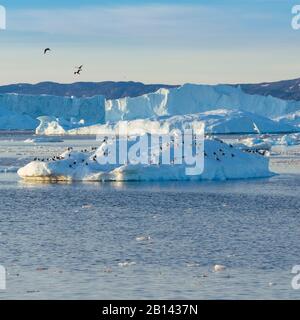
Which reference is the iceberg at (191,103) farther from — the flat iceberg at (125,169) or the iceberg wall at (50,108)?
the flat iceberg at (125,169)

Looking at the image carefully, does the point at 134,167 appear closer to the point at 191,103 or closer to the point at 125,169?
the point at 125,169

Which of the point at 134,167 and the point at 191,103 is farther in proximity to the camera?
the point at 191,103

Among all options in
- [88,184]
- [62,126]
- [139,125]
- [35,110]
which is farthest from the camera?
[35,110]

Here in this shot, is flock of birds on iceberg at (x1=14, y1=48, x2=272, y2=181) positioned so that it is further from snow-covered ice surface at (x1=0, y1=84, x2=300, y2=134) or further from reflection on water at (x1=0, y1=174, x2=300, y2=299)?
snow-covered ice surface at (x1=0, y1=84, x2=300, y2=134)

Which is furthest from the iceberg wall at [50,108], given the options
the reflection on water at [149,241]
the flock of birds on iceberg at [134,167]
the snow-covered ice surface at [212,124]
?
the reflection on water at [149,241]

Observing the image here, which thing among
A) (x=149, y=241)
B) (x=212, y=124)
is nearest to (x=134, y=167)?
(x=149, y=241)

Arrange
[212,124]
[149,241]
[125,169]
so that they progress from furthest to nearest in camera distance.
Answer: [212,124], [125,169], [149,241]
